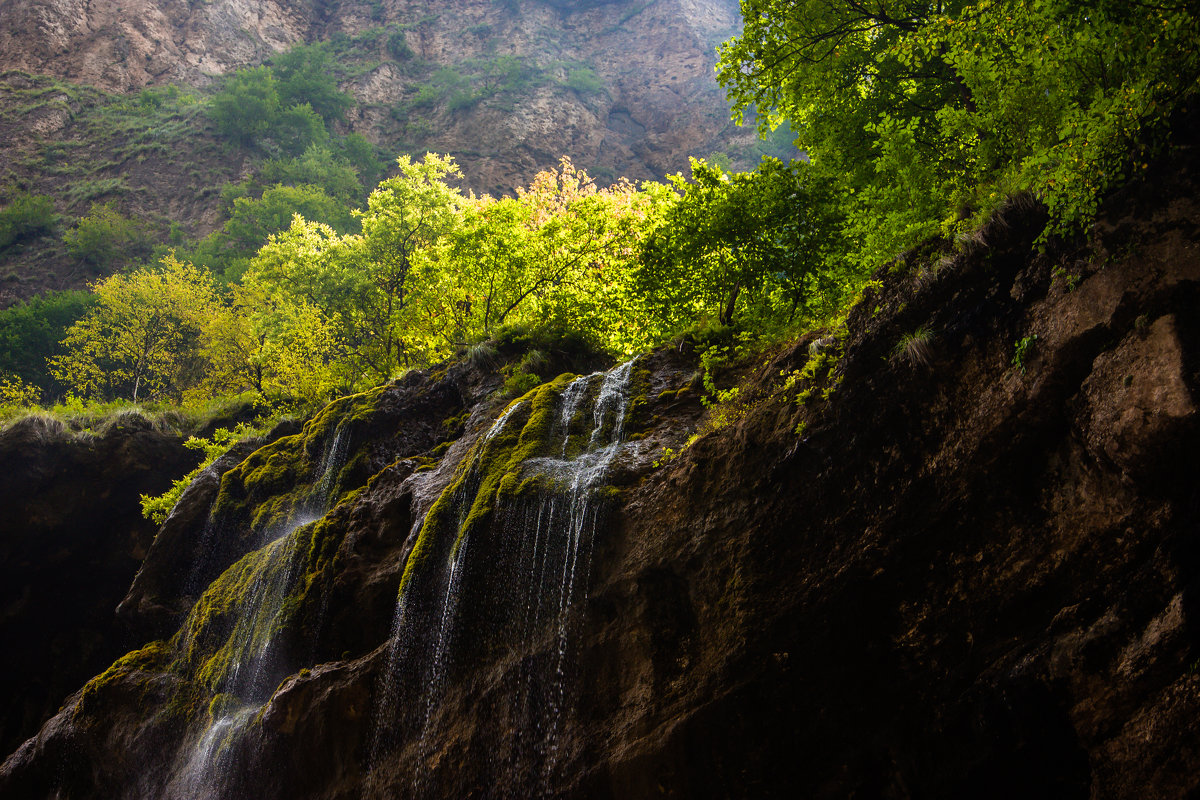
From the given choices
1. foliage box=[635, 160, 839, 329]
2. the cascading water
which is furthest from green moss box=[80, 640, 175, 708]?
foliage box=[635, 160, 839, 329]

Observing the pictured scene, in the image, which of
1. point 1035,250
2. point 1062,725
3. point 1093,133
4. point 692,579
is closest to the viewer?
point 1062,725

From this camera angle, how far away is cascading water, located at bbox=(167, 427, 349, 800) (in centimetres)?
1033

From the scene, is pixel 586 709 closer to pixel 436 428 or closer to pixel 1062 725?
pixel 1062 725

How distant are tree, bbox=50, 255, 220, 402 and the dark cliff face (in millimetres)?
19739

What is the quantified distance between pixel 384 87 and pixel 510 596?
208 feet

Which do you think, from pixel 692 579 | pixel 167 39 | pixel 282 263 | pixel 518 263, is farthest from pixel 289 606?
pixel 167 39

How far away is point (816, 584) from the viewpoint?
6250 mm

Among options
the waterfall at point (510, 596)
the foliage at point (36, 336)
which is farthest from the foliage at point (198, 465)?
the foliage at point (36, 336)

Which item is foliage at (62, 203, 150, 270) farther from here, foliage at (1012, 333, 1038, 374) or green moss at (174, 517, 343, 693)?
foliage at (1012, 333, 1038, 374)

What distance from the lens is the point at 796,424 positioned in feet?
22.6

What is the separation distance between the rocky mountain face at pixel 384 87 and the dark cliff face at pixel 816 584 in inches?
1580

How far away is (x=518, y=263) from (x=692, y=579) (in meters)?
12.6

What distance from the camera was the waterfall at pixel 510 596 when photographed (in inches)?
297

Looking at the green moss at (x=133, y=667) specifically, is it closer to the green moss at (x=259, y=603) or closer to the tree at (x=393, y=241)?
the green moss at (x=259, y=603)
